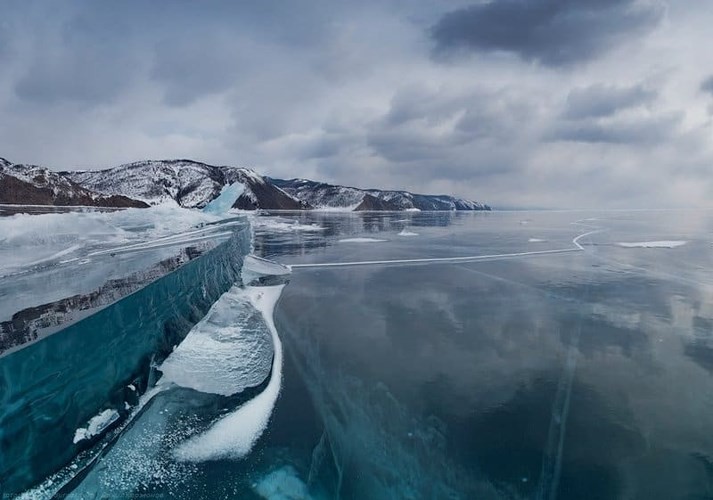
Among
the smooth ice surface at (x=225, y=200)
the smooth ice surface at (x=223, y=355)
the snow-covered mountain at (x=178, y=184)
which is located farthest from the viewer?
the snow-covered mountain at (x=178, y=184)

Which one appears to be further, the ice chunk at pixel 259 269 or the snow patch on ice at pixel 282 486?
the ice chunk at pixel 259 269

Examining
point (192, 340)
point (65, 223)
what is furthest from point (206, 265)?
point (65, 223)

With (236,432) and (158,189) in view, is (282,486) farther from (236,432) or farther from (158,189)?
(158,189)

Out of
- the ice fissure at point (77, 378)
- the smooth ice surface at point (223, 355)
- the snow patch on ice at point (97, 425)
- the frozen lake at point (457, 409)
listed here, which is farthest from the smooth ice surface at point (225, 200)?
the snow patch on ice at point (97, 425)

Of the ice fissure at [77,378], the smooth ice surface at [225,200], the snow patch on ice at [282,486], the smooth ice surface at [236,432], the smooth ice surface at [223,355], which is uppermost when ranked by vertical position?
the smooth ice surface at [225,200]

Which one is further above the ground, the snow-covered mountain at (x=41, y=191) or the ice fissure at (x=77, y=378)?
the snow-covered mountain at (x=41, y=191)

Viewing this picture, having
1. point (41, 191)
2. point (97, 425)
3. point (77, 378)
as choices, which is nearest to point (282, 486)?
point (97, 425)

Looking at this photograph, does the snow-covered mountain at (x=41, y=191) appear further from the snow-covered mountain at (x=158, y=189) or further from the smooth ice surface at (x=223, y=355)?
the smooth ice surface at (x=223, y=355)

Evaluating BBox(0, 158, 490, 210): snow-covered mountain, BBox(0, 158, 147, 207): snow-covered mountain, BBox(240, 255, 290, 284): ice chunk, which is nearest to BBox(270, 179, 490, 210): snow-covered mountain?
BBox(0, 158, 490, 210): snow-covered mountain
